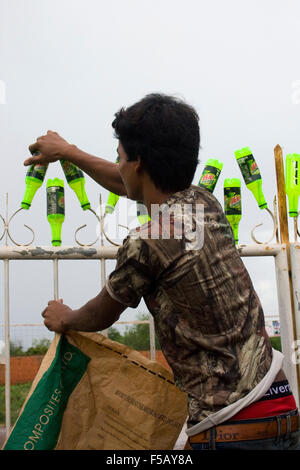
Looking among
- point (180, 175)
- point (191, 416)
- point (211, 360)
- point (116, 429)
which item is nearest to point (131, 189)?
point (180, 175)

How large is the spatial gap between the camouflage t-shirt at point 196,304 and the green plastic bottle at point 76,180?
0.80 meters

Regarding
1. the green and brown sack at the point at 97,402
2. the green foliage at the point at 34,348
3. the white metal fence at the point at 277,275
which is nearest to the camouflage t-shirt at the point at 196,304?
the green and brown sack at the point at 97,402

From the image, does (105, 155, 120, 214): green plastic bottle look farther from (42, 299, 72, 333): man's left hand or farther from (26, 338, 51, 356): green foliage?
(26, 338, 51, 356): green foliage

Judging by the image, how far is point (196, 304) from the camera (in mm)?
1120

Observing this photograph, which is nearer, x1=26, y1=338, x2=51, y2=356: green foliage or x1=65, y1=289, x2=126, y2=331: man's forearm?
x1=65, y1=289, x2=126, y2=331: man's forearm

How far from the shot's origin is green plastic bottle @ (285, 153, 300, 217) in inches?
85.0

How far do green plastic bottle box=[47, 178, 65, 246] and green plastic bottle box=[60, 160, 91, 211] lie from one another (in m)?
0.04

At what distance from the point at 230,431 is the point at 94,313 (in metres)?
0.43

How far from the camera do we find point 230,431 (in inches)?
43.6

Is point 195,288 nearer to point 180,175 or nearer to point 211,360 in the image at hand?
point 211,360

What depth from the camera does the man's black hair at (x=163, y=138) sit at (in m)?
1.17

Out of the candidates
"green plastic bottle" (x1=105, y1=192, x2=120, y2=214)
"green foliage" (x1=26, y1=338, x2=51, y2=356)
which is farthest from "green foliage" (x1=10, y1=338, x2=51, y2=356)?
"green plastic bottle" (x1=105, y1=192, x2=120, y2=214)

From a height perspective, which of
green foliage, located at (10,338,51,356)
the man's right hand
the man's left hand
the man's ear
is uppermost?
the man's right hand

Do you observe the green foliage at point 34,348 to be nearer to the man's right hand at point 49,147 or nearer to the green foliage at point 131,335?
the green foliage at point 131,335
